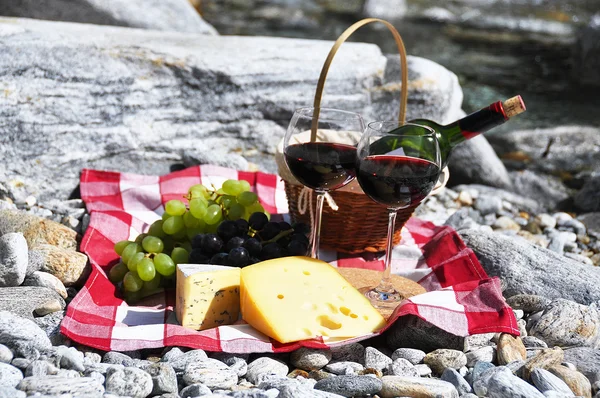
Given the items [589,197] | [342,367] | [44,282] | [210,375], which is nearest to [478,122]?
[342,367]

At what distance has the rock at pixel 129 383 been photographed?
186 cm

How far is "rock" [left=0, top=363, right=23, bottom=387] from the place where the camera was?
6.00 feet

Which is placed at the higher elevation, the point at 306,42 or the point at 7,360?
the point at 306,42

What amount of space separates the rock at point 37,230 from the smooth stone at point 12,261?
0.32 metres

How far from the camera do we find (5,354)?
1976mm

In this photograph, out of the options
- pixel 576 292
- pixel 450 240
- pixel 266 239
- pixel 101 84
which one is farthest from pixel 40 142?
pixel 576 292

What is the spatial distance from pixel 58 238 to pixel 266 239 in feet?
2.60

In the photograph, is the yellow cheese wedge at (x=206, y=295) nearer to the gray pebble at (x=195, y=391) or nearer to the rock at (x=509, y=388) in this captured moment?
the gray pebble at (x=195, y=391)

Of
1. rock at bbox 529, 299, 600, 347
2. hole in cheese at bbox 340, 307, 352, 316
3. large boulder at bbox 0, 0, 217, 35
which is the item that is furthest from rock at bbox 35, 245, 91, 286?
large boulder at bbox 0, 0, 217, 35

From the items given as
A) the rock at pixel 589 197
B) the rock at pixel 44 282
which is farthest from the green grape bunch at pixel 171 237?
the rock at pixel 589 197

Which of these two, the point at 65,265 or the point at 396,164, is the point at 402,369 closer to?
the point at 396,164

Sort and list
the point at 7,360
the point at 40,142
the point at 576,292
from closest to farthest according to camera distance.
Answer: the point at 7,360
the point at 576,292
the point at 40,142

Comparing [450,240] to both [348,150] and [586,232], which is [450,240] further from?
[586,232]

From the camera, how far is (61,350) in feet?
6.63
